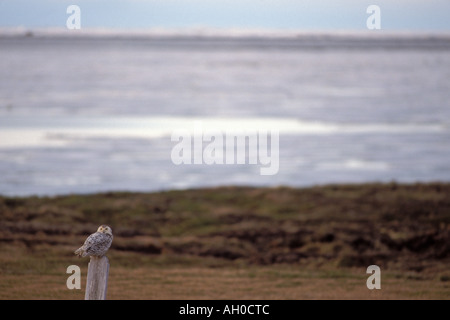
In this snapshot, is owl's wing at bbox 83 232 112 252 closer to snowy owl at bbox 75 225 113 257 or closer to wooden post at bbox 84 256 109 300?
snowy owl at bbox 75 225 113 257

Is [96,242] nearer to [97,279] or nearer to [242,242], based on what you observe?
[97,279]

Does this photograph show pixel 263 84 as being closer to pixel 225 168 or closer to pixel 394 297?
pixel 225 168

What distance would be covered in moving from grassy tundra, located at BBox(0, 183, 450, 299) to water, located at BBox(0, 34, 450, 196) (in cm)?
301

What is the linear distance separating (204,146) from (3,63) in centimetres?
5236

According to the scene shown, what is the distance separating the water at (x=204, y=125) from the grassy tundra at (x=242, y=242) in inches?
119

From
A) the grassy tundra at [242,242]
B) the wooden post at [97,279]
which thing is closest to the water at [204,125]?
the grassy tundra at [242,242]

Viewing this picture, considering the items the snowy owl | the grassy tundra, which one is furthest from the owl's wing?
the grassy tundra

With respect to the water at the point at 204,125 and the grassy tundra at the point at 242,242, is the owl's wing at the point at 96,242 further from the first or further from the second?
the water at the point at 204,125

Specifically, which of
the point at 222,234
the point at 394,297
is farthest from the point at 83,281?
the point at 222,234

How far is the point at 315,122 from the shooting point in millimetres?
37938

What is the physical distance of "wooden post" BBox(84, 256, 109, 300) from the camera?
6.99 m

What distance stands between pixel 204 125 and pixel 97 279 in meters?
30.2

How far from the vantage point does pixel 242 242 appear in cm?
1633

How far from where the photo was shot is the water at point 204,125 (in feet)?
81.9
